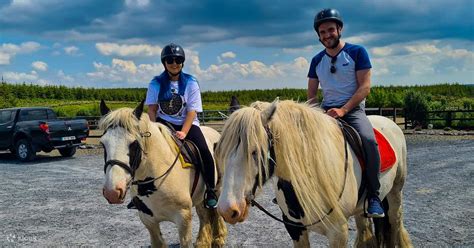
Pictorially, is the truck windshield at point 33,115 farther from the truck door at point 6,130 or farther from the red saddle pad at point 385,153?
the red saddle pad at point 385,153

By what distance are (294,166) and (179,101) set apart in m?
2.23

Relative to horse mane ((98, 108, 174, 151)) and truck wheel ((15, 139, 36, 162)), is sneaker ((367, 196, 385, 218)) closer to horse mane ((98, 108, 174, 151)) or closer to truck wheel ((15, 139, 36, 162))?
horse mane ((98, 108, 174, 151))

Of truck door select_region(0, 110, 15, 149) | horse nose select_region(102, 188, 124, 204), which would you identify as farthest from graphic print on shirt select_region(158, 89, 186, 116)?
truck door select_region(0, 110, 15, 149)

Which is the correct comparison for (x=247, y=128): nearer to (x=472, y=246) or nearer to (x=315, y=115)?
(x=315, y=115)

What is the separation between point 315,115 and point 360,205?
3.74ft

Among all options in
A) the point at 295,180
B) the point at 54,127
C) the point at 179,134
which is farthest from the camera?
the point at 54,127

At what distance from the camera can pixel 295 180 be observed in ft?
8.23

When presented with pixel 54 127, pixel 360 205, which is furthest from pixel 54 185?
pixel 360 205

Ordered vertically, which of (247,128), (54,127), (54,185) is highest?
(247,128)

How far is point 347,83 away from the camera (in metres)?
3.45

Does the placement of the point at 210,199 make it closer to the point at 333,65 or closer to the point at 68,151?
the point at 333,65

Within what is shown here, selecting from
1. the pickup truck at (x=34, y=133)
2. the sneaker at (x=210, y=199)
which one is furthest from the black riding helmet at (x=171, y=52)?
the pickup truck at (x=34, y=133)

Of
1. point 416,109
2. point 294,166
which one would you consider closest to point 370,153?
point 294,166

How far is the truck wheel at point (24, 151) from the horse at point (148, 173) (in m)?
12.0
